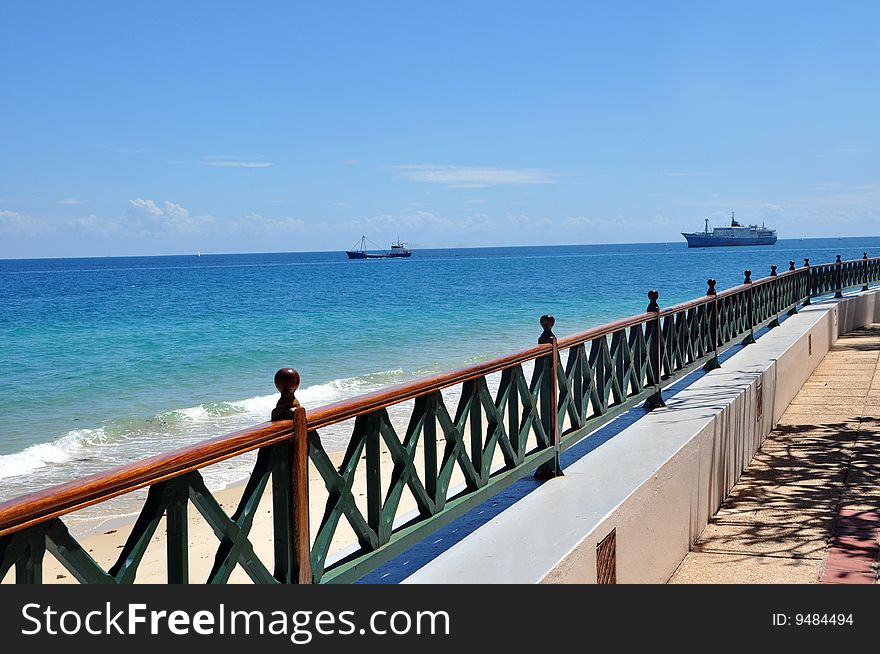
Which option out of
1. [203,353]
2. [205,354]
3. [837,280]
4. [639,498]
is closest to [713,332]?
[639,498]

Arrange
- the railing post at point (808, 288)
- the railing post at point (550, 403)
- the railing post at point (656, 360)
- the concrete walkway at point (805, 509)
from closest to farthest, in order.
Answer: the concrete walkway at point (805, 509)
the railing post at point (550, 403)
the railing post at point (656, 360)
the railing post at point (808, 288)

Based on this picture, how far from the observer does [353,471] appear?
144 inches

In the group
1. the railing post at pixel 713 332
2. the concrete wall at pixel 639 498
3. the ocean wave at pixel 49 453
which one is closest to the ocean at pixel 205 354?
the ocean wave at pixel 49 453

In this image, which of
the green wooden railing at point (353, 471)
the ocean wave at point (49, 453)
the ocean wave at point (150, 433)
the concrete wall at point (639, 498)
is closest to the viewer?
the green wooden railing at point (353, 471)

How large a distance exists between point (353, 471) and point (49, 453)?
14.0 m

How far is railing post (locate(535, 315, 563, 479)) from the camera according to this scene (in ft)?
19.0

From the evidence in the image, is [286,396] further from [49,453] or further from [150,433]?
[150,433]

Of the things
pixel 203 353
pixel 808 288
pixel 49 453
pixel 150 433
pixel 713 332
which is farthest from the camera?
pixel 203 353

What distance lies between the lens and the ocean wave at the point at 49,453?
14844mm

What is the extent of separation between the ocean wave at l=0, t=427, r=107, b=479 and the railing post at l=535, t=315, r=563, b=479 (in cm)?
1125

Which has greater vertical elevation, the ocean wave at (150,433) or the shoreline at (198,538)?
the shoreline at (198,538)

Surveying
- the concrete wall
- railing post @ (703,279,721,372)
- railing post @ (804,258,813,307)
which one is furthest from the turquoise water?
railing post @ (804,258,813,307)

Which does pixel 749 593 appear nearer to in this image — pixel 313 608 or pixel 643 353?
pixel 313 608

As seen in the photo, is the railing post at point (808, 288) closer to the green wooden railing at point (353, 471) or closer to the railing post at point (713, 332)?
the railing post at point (713, 332)
